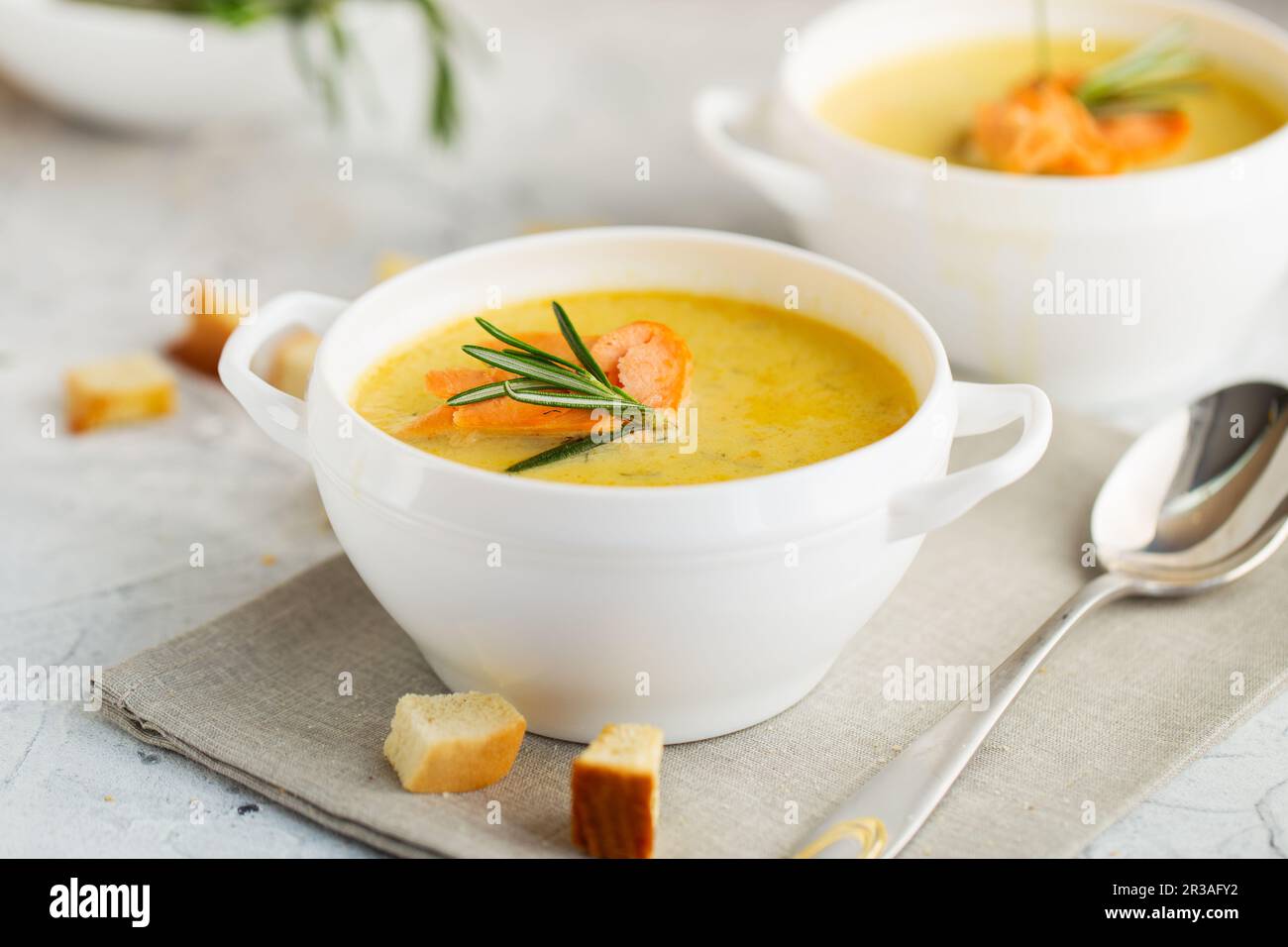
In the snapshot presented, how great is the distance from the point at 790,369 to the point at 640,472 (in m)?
0.32

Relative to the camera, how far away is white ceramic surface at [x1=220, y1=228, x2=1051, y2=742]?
1.36 meters

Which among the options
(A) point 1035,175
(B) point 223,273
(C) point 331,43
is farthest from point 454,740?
(C) point 331,43

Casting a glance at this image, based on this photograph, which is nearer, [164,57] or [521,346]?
[521,346]

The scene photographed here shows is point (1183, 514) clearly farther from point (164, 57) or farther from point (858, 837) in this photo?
point (164, 57)

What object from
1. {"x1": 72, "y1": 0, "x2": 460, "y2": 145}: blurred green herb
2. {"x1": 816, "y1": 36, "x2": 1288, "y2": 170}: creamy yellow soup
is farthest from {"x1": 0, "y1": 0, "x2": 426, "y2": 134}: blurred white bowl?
{"x1": 816, "y1": 36, "x2": 1288, "y2": 170}: creamy yellow soup

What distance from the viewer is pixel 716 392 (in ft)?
5.52

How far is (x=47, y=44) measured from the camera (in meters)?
2.87

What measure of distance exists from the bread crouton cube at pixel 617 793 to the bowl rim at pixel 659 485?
238 mm

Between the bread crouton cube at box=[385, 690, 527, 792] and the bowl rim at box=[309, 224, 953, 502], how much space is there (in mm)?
238

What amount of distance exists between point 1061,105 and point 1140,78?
0.29 metres

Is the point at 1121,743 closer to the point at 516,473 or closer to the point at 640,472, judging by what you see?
the point at 640,472

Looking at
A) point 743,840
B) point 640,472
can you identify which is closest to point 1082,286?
point 640,472

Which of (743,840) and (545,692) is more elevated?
(545,692)

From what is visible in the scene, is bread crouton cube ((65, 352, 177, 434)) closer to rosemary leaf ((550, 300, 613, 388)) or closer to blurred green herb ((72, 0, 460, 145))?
blurred green herb ((72, 0, 460, 145))
